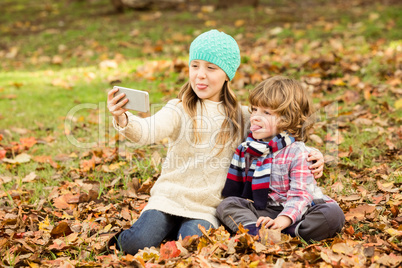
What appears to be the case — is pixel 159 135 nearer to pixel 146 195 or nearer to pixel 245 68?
pixel 146 195

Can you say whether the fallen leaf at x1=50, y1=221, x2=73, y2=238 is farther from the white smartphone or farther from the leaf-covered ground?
the white smartphone

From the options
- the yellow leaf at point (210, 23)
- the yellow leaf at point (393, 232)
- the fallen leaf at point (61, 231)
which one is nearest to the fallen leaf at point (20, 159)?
the fallen leaf at point (61, 231)

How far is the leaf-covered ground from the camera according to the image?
2.42 m

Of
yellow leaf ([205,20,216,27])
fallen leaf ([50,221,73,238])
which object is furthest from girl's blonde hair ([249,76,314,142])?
yellow leaf ([205,20,216,27])

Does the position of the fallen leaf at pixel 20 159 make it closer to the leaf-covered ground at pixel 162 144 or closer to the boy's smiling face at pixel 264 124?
the leaf-covered ground at pixel 162 144

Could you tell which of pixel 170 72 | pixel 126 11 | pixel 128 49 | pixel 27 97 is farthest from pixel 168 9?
pixel 27 97

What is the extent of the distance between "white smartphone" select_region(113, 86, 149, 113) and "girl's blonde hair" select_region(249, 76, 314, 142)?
738 mm

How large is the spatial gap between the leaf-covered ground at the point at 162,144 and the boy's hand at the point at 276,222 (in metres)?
0.07

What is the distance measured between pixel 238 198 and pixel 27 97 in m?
4.63

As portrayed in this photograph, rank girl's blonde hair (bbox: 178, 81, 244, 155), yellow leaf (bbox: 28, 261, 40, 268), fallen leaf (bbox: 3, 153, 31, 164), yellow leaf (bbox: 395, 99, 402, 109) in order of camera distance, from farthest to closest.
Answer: yellow leaf (bbox: 395, 99, 402, 109) < fallen leaf (bbox: 3, 153, 31, 164) < girl's blonde hair (bbox: 178, 81, 244, 155) < yellow leaf (bbox: 28, 261, 40, 268)

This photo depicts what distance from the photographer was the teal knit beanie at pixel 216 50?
2730mm

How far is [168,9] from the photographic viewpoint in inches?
425

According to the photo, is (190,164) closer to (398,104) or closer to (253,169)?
(253,169)

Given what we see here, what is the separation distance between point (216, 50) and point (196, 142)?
0.64 metres
